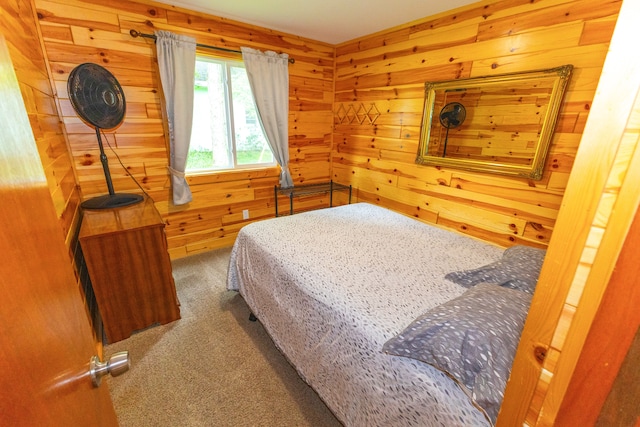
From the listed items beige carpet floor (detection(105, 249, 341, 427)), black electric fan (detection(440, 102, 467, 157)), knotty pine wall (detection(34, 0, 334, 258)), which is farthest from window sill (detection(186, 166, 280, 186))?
black electric fan (detection(440, 102, 467, 157))

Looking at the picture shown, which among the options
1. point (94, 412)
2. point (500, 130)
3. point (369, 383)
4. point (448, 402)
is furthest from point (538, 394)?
point (500, 130)

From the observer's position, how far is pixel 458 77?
7.51 ft

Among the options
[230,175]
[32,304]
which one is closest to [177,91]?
[230,175]

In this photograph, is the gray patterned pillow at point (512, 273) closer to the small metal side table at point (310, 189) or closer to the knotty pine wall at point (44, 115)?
the knotty pine wall at point (44, 115)

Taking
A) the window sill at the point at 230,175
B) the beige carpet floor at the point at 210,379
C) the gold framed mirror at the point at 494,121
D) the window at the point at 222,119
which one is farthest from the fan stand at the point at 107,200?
the gold framed mirror at the point at 494,121

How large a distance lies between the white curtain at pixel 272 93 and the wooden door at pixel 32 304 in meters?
2.60

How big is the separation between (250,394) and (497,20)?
9.92ft

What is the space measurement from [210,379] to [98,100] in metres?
2.01

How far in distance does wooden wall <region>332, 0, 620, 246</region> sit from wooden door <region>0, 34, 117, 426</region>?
8.38 ft

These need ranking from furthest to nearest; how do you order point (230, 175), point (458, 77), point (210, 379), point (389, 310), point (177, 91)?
1. point (230, 175)
2. point (177, 91)
3. point (458, 77)
4. point (210, 379)
5. point (389, 310)

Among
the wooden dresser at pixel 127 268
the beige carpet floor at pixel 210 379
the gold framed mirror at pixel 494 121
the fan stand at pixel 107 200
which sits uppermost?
the gold framed mirror at pixel 494 121

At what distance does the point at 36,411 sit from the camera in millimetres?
365

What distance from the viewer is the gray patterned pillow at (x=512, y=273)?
121 centimetres

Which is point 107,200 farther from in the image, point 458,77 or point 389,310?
point 458,77
